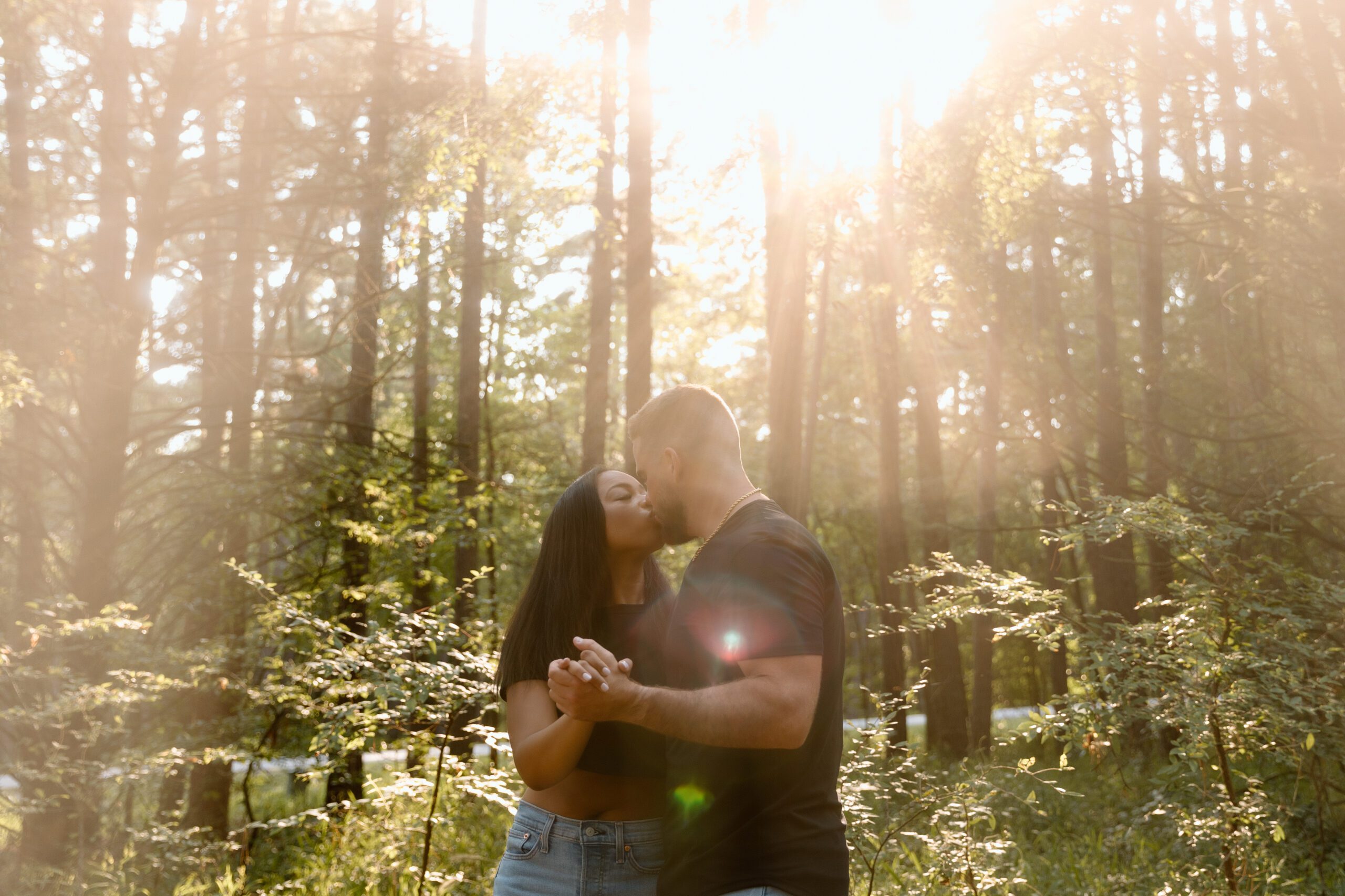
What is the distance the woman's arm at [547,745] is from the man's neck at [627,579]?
1.74 feet

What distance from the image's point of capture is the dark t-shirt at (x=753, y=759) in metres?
2.38

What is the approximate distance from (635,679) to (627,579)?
1.00ft

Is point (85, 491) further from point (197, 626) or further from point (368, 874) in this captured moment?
point (368, 874)

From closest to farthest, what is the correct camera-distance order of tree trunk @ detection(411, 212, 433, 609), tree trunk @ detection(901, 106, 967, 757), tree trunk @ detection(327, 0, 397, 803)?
tree trunk @ detection(327, 0, 397, 803) < tree trunk @ detection(411, 212, 433, 609) < tree trunk @ detection(901, 106, 967, 757)

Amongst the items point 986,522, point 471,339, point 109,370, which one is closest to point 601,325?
point 471,339

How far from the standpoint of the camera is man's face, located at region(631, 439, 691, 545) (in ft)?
9.31

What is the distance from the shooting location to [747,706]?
88.0 inches

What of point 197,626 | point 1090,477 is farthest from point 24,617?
point 1090,477

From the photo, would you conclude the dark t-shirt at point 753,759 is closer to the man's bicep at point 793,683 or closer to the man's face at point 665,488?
the man's bicep at point 793,683

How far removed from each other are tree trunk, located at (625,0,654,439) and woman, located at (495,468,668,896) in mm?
7283

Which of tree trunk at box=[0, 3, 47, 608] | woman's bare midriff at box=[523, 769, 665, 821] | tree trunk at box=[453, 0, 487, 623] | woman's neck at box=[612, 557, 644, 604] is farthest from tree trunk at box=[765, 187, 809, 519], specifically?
woman's bare midriff at box=[523, 769, 665, 821]

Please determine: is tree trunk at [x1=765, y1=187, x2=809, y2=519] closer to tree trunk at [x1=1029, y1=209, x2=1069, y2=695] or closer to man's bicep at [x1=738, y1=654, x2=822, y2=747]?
tree trunk at [x1=1029, y1=209, x2=1069, y2=695]

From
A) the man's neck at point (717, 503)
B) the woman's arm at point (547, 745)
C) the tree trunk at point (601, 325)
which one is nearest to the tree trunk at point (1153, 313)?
the tree trunk at point (601, 325)

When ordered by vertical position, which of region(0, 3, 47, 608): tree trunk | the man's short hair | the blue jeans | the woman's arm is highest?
region(0, 3, 47, 608): tree trunk
